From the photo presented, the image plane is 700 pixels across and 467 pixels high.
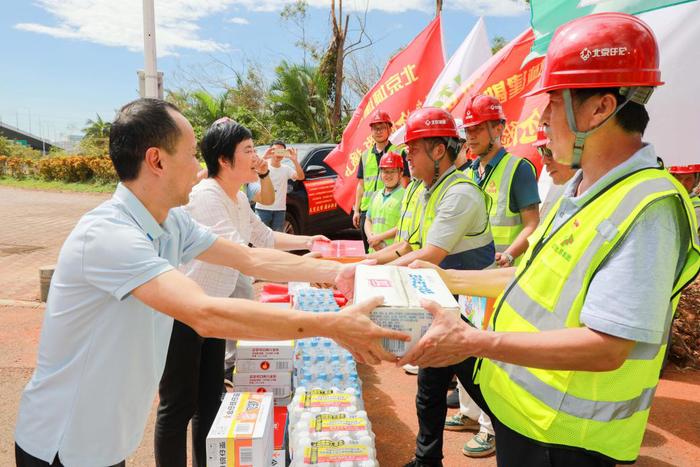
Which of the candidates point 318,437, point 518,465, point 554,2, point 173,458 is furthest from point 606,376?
point 554,2

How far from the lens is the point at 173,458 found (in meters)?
2.67

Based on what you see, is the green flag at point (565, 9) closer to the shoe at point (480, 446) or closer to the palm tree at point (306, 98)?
the shoe at point (480, 446)

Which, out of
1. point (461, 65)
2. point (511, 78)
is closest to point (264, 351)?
point (511, 78)

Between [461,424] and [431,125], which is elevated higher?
[431,125]

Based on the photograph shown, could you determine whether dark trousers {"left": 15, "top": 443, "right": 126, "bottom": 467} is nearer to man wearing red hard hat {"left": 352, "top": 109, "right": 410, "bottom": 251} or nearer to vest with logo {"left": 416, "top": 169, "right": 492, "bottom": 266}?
vest with logo {"left": 416, "top": 169, "right": 492, "bottom": 266}

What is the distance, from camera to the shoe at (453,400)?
420 centimetres

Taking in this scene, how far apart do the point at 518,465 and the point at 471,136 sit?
284 centimetres

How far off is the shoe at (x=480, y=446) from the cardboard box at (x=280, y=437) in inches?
53.7

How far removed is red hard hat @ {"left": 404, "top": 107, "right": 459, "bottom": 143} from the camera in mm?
3189

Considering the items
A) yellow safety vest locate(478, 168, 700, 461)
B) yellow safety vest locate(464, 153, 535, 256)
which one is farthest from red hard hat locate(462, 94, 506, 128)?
yellow safety vest locate(478, 168, 700, 461)

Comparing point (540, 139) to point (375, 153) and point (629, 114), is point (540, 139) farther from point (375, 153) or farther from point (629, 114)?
point (629, 114)

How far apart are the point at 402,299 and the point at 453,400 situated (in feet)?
9.24

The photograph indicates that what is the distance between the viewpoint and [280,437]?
2.75 metres

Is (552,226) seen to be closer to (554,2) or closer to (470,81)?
(554,2)
